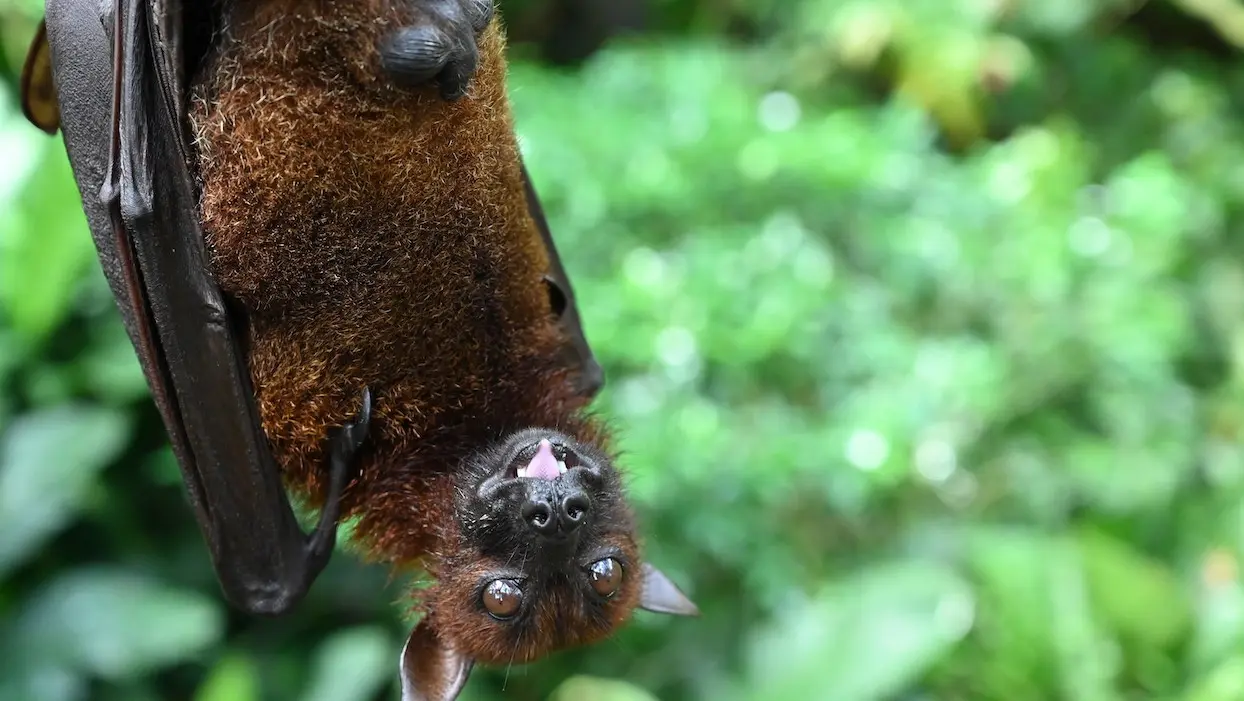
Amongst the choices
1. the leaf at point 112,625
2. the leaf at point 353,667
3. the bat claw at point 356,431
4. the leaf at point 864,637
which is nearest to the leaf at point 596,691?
the leaf at point 864,637

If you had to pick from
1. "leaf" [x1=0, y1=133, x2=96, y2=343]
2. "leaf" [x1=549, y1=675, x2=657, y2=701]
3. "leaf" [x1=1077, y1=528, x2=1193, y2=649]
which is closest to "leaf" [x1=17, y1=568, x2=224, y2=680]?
"leaf" [x1=0, y1=133, x2=96, y2=343]

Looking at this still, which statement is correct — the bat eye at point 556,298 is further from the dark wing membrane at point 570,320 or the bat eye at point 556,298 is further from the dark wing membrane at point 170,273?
the dark wing membrane at point 170,273

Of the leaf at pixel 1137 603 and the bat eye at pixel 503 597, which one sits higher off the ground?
the bat eye at pixel 503 597

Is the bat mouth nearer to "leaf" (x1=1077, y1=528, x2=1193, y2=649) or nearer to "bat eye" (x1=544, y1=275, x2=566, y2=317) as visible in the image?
"bat eye" (x1=544, y1=275, x2=566, y2=317)

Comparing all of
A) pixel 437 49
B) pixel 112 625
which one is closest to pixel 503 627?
pixel 437 49

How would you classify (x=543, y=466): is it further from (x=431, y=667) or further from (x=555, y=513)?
(x=431, y=667)

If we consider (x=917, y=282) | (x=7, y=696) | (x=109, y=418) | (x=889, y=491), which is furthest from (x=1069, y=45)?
(x=7, y=696)

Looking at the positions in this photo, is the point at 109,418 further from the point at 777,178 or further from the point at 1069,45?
the point at 1069,45
